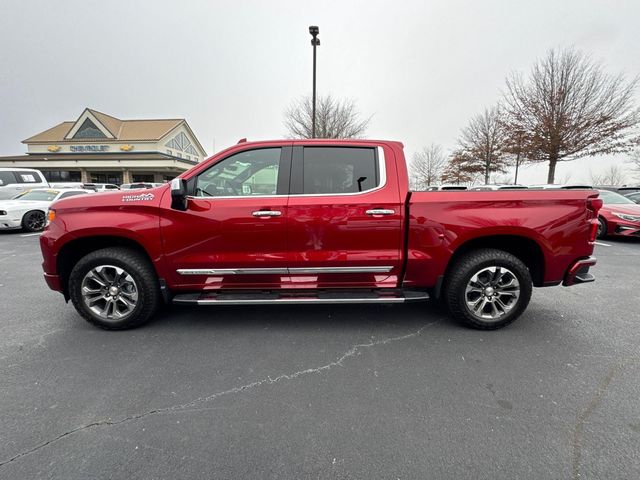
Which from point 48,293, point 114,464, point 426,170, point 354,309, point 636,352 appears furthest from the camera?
point 426,170

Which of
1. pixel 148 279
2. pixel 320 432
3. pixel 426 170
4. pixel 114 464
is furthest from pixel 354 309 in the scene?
pixel 426 170

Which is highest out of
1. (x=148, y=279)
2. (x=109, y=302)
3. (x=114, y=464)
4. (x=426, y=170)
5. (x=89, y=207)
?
(x=426, y=170)

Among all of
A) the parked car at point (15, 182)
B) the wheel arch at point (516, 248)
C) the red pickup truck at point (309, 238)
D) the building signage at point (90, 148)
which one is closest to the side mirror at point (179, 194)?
the red pickup truck at point (309, 238)

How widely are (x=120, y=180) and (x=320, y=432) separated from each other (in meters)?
44.8

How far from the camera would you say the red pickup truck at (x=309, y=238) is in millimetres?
3029

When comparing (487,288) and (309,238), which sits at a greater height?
(309,238)

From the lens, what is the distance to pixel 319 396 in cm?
221

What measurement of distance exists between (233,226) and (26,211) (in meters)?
11.0

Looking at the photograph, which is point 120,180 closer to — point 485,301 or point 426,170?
point 426,170

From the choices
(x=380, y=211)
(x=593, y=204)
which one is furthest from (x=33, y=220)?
(x=593, y=204)

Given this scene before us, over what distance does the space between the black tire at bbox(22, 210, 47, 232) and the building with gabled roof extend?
27211 mm

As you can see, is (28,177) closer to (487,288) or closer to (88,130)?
(487,288)

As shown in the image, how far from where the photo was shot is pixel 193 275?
3.15 meters

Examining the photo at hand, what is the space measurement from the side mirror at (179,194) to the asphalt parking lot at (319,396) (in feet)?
4.36
